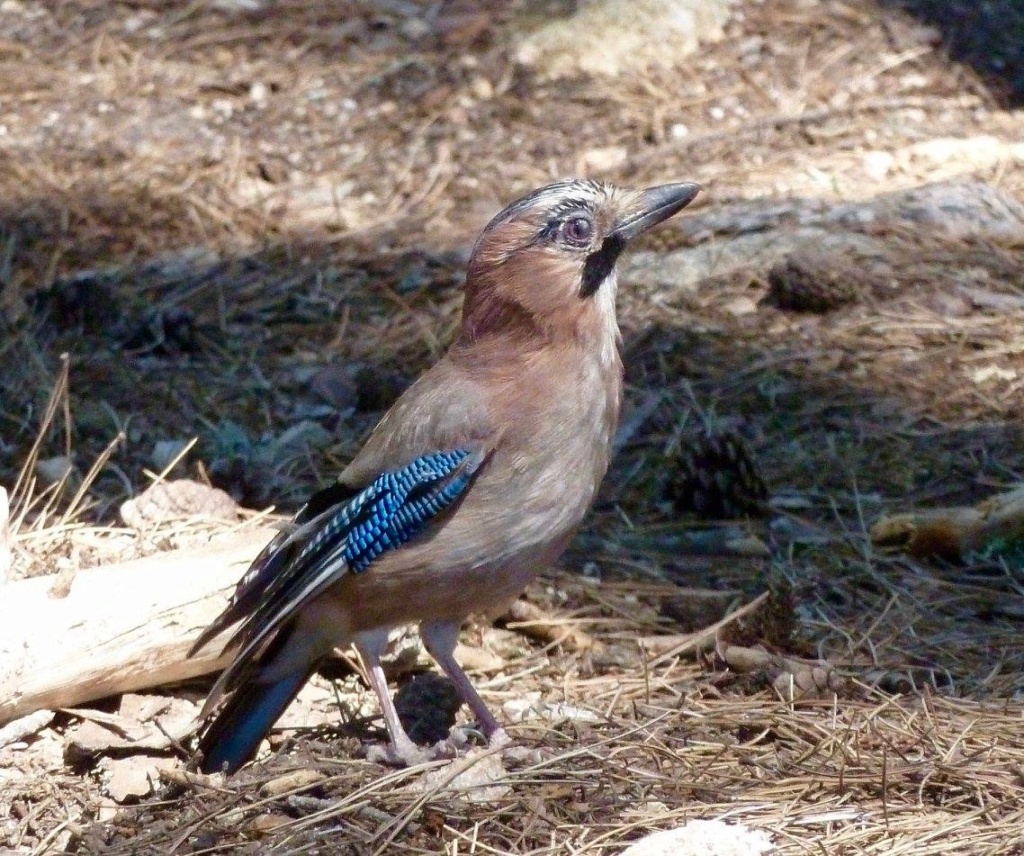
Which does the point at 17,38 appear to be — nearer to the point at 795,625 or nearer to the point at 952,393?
the point at 952,393

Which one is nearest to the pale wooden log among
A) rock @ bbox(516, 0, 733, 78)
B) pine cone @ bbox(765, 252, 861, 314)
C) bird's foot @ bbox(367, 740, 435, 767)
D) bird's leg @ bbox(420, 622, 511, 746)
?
bird's leg @ bbox(420, 622, 511, 746)

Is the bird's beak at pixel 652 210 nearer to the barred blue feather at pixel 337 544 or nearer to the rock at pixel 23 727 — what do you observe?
the barred blue feather at pixel 337 544

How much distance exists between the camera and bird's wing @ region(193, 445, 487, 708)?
3732 millimetres

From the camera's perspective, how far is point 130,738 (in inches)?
158

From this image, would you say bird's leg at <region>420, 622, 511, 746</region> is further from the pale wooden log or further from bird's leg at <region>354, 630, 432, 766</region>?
the pale wooden log

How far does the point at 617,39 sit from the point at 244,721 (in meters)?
5.27

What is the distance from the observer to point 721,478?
16.5 ft

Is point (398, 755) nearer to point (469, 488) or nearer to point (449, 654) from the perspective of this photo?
point (449, 654)

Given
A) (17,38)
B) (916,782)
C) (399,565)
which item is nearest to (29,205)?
(17,38)

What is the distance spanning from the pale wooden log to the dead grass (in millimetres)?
184

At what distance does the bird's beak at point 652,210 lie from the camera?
396 centimetres

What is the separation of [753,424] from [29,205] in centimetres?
374

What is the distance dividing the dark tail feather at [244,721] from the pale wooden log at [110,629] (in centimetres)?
24

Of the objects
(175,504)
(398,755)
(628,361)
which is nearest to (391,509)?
(398,755)
